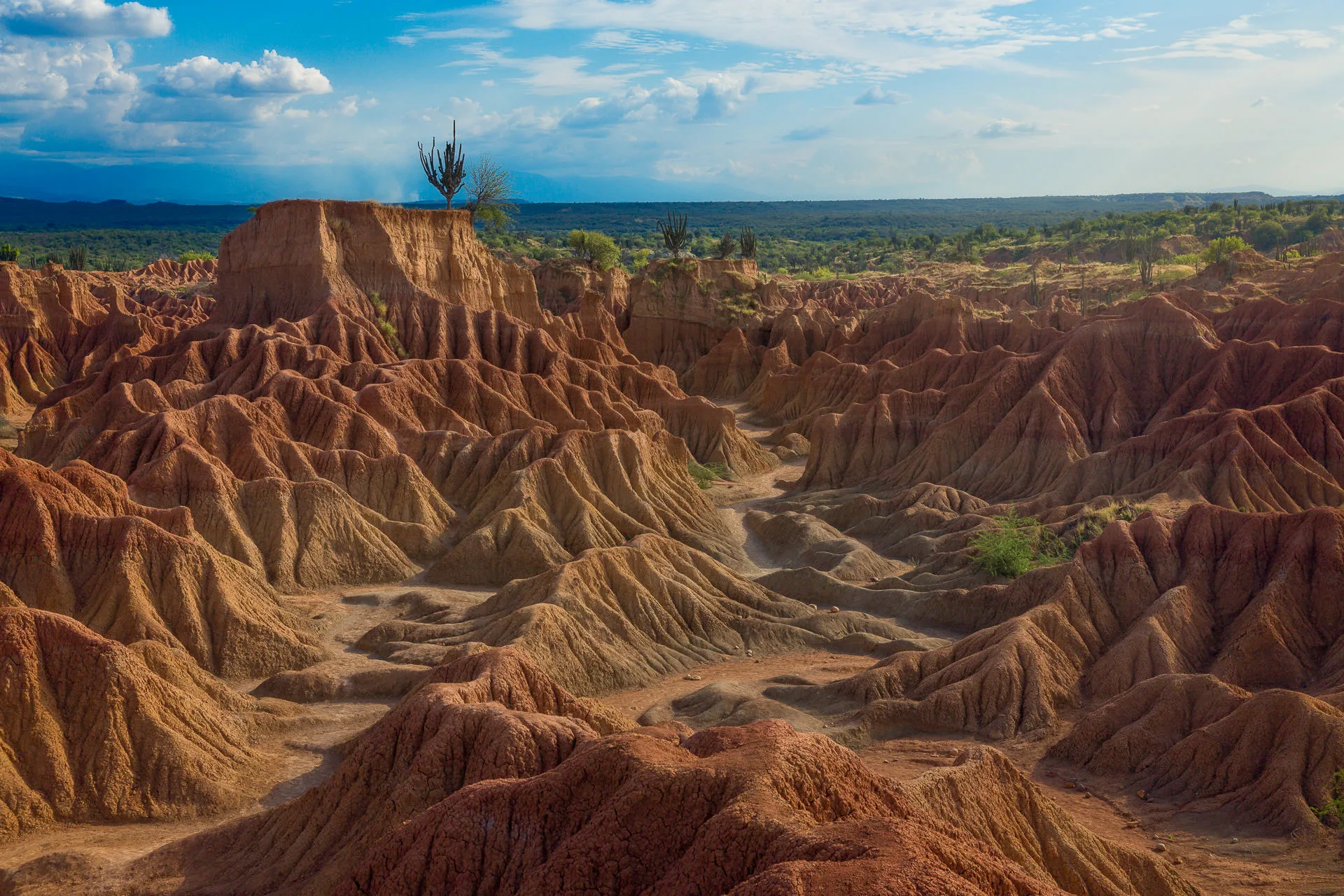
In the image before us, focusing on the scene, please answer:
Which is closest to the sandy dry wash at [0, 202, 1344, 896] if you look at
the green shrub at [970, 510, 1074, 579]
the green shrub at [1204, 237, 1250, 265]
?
the green shrub at [970, 510, 1074, 579]

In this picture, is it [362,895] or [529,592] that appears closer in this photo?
[362,895]

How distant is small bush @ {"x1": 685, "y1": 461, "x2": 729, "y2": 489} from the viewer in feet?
220

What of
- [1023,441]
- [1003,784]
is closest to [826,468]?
[1023,441]

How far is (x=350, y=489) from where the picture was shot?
2063 inches

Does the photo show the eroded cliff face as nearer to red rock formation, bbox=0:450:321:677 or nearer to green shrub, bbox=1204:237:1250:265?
green shrub, bbox=1204:237:1250:265

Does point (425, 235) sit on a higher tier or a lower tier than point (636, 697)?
higher

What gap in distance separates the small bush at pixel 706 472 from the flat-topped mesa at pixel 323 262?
21.5m

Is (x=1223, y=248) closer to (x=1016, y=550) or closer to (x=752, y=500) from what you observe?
(x=752, y=500)

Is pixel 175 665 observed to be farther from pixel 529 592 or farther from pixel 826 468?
pixel 826 468

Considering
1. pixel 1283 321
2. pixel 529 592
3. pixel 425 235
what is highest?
pixel 425 235

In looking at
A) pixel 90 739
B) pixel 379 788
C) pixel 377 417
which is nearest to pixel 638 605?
pixel 379 788

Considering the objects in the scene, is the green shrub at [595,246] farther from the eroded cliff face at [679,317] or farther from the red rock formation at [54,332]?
the red rock formation at [54,332]

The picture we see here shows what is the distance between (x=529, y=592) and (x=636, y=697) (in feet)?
20.2

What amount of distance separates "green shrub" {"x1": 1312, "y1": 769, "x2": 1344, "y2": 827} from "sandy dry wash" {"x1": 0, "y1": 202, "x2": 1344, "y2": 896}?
278 mm
